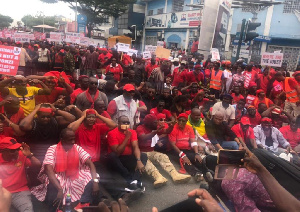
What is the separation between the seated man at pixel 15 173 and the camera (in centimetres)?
262

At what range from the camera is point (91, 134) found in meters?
3.50

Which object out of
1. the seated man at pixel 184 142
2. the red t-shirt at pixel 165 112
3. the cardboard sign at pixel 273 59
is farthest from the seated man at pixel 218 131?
the cardboard sign at pixel 273 59

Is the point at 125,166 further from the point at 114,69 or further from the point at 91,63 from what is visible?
the point at 91,63

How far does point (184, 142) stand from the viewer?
445cm

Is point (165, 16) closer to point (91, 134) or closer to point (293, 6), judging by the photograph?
point (293, 6)

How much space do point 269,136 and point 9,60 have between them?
15.1 ft

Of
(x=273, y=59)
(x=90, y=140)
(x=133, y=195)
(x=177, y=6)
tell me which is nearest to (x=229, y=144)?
(x=133, y=195)

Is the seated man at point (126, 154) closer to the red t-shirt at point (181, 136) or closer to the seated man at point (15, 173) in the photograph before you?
the red t-shirt at point (181, 136)

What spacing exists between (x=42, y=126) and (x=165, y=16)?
25.7 m

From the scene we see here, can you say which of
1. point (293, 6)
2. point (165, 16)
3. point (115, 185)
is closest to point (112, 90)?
point (115, 185)

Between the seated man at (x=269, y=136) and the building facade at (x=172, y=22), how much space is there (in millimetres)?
18540

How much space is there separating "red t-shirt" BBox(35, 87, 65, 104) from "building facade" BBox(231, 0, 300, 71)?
15.7m

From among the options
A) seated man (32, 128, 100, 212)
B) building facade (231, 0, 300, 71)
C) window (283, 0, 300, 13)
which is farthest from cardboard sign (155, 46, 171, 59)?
window (283, 0, 300, 13)

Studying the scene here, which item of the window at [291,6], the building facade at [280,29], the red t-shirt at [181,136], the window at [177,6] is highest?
the window at [177,6]
